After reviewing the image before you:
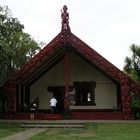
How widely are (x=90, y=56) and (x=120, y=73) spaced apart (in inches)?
84.4

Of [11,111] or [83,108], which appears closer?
[11,111]

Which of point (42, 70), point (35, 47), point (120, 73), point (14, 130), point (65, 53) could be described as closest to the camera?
point (14, 130)

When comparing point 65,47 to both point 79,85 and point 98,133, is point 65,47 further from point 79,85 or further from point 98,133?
point 98,133

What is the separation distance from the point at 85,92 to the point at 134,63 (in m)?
4.58

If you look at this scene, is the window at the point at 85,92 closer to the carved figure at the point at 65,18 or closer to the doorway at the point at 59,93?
the doorway at the point at 59,93

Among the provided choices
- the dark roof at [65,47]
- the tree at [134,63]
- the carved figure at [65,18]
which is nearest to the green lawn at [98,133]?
the dark roof at [65,47]

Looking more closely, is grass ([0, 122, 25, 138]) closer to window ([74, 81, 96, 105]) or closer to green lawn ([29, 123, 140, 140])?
green lawn ([29, 123, 140, 140])

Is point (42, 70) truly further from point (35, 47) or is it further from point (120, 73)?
point (35, 47)

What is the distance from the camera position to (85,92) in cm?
3341

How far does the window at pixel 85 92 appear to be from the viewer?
1305 inches

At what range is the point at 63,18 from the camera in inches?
1124

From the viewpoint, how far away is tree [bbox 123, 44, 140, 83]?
34.2 meters

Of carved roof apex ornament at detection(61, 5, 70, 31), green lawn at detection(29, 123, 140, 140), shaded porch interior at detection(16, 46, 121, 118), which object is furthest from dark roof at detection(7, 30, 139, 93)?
green lawn at detection(29, 123, 140, 140)

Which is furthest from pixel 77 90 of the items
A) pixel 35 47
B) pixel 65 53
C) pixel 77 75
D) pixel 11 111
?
pixel 35 47
